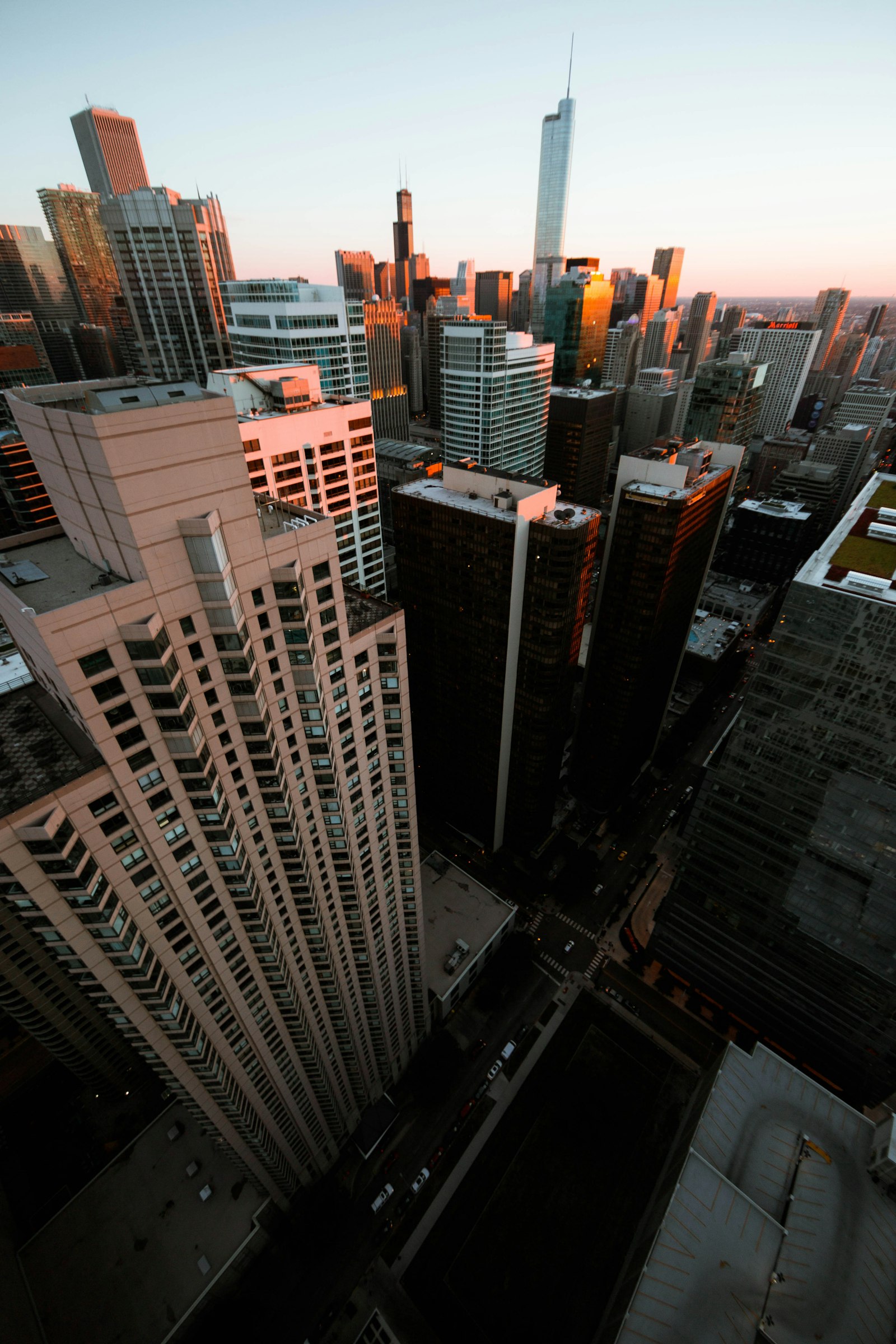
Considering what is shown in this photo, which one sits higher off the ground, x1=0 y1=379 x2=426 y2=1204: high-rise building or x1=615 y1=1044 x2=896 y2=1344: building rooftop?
x1=0 y1=379 x2=426 y2=1204: high-rise building

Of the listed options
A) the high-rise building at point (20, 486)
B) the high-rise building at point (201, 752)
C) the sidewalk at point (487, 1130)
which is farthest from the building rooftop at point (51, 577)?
the high-rise building at point (20, 486)

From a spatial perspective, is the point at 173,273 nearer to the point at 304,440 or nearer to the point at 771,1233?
the point at 304,440

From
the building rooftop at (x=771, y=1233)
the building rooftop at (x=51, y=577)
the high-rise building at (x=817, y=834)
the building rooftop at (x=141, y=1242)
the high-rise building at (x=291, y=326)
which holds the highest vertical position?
the high-rise building at (x=291, y=326)

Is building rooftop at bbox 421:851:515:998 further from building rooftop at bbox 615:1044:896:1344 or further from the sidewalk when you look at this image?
building rooftop at bbox 615:1044:896:1344

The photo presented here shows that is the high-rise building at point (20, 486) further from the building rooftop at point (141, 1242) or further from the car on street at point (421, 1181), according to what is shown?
the car on street at point (421, 1181)

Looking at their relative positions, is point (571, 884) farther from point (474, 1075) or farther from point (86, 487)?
point (86, 487)

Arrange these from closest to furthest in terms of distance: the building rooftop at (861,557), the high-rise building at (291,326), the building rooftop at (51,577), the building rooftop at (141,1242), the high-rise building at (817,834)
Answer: the building rooftop at (51,577), the building rooftop at (861,557), the high-rise building at (817,834), the building rooftop at (141,1242), the high-rise building at (291,326)

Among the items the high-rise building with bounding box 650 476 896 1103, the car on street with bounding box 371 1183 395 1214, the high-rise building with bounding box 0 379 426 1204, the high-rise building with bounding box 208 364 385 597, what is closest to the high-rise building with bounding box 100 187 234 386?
the high-rise building with bounding box 208 364 385 597
